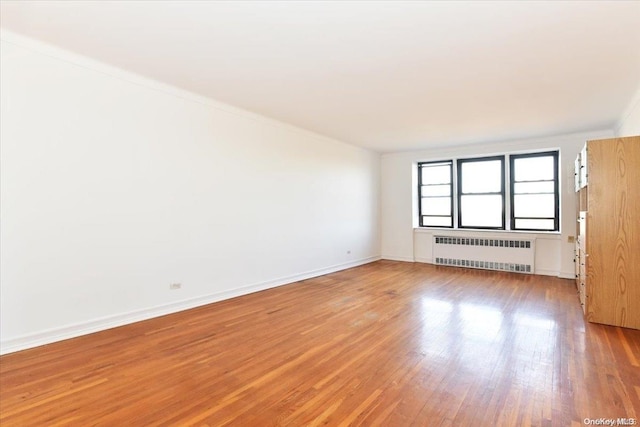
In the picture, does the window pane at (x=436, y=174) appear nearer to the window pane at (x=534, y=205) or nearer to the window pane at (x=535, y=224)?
the window pane at (x=534, y=205)

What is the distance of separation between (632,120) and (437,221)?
13.2ft

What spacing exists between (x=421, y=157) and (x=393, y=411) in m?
6.63

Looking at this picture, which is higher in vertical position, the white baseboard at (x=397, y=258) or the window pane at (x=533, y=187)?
the window pane at (x=533, y=187)

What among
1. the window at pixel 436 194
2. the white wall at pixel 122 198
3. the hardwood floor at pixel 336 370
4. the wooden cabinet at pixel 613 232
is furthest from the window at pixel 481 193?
the white wall at pixel 122 198

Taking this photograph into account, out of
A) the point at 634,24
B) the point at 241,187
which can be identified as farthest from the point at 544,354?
the point at 241,187

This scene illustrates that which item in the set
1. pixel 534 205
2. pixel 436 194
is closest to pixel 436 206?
pixel 436 194

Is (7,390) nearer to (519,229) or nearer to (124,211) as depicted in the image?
(124,211)

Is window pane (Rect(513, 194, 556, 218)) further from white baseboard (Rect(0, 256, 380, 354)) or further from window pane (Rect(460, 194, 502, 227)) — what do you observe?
white baseboard (Rect(0, 256, 380, 354))

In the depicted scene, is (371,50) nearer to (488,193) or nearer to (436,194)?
(488,193)

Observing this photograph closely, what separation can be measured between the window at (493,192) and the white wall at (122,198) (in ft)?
12.8

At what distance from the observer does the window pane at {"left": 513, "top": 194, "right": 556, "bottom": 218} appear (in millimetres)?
6461

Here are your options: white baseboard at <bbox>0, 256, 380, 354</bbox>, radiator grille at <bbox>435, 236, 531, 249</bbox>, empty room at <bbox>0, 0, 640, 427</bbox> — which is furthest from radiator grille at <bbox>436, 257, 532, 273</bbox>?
white baseboard at <bbox>0, 256, 380, 354</bbox>

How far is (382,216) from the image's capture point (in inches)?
330

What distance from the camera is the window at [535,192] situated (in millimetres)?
6418
